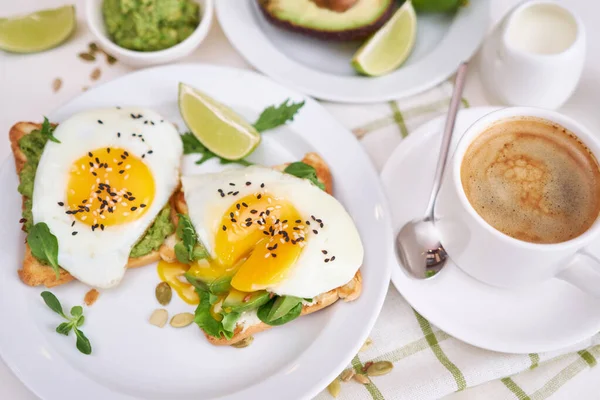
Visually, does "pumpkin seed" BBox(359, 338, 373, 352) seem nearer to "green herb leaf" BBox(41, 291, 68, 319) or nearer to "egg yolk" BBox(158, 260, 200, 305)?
"egg yolk" BBox(158, 260, 200, 305)

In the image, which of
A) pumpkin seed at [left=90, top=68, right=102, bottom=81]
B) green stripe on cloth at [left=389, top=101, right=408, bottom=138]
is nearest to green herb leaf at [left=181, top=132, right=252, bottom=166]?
pumpkin seed at [left=90, top=68, right=102, bottom=81]

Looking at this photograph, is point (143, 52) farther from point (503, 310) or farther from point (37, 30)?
point (503, 310)

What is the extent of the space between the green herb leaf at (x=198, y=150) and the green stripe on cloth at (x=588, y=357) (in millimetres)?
1482

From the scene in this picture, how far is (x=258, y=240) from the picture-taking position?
6.81 ft

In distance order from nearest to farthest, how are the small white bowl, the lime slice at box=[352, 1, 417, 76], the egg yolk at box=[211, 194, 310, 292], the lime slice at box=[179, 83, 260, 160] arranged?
1. the egg yolk at box=[211, 194, 310, 292]
2. the lime slice at box=[179, 83, 260, 160]
3. the small white bowl
4. the lime slice at box=[352, 1, 417, 76]

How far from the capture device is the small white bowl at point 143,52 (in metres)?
2.49

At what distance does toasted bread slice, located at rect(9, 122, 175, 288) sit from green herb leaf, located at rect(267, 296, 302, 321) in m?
0.54

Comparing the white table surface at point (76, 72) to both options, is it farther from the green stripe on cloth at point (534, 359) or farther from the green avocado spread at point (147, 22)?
the green stripe on cloth at point (534, 359)

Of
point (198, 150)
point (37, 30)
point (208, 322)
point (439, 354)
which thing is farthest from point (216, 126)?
point (439, 354)

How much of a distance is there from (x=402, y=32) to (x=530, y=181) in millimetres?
1050

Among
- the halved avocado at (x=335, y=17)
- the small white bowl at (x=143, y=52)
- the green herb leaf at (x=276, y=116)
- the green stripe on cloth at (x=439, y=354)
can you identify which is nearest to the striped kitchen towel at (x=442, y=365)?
the green stripe on cloth at (x=439, y=354)

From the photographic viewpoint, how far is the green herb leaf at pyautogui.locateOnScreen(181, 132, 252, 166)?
2.42 metres

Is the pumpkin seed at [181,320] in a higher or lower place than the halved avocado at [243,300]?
lower

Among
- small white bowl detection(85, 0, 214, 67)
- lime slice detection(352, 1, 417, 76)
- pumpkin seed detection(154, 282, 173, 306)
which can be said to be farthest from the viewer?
lime slice detection(352, 1, 417, 76)
